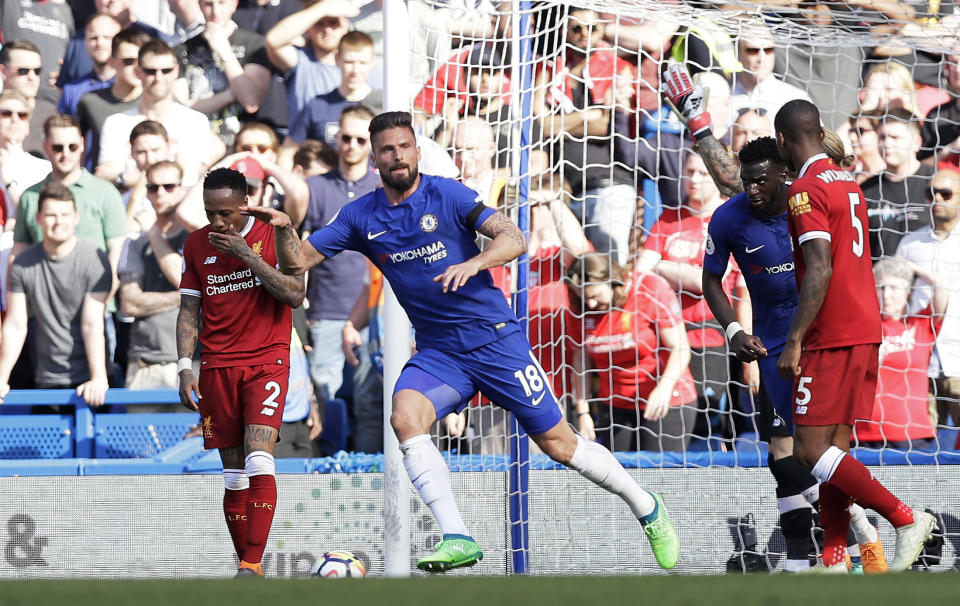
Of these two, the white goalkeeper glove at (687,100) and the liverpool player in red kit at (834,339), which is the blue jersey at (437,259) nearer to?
the liverpool player in red kit at (834,339)

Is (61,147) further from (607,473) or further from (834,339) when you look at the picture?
(834,339)

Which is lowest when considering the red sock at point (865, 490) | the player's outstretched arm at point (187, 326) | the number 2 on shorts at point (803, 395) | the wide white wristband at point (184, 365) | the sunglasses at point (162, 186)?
the red sock at point (865, 490)

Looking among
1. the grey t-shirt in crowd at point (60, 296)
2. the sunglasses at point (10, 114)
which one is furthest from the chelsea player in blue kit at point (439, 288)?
the sunglasses at point (10, 114)

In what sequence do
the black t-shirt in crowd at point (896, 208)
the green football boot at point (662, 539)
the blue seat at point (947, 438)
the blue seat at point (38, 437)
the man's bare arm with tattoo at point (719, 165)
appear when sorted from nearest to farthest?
the green football boot at point (662, 539) → the man's bare arm with tattoo at point (719, 165) → the blue seat at point (947, 438) → the black t-shirt in crowd at point (896, 208) → the blue seat at point (38, 437)

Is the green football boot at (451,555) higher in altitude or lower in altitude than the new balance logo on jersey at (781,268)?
lower

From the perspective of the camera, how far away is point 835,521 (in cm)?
503

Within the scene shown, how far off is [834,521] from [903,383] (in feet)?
8.58

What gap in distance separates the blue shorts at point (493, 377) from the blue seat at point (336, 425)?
8.86 feet

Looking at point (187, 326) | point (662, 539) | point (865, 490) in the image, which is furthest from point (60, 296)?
point (865, 490)

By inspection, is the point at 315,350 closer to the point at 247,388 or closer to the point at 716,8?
the point at 247,388

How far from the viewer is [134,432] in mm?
7746

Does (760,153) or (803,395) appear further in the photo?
(760,153)

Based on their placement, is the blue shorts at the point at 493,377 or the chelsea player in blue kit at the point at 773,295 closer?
the blue shorts at the point at 493,377

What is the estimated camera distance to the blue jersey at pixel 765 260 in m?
5.59
